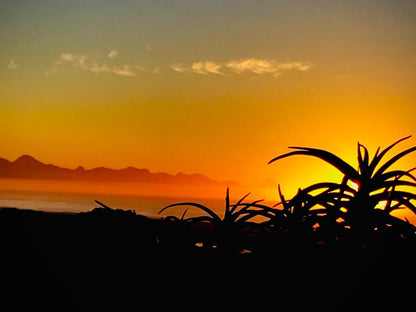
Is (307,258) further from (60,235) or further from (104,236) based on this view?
(60,235)

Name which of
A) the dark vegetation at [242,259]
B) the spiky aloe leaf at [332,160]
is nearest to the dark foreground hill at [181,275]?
the dark vegetation at [242,259]

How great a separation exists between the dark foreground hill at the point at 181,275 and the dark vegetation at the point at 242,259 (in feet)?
0.04

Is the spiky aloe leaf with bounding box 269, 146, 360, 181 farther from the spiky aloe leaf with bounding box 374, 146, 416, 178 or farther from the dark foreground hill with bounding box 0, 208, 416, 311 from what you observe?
the dark foreground hill with bounding box 0, 208, 416, 311

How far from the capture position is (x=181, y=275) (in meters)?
6.01

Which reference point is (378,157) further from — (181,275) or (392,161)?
(181,275)

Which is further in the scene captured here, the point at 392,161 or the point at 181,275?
the point at 392,161

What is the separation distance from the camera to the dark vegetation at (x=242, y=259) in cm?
532

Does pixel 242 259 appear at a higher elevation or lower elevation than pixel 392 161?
lower

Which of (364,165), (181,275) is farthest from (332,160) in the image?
(181,275)

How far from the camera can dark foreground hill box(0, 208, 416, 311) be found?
5250 mm

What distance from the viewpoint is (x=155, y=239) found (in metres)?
7.14

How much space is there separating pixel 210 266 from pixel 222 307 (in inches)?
36.7

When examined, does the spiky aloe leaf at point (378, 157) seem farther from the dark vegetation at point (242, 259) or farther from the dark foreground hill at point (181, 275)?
the dark foreground hill at point (181, 275)

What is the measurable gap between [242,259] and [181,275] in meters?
0.82
